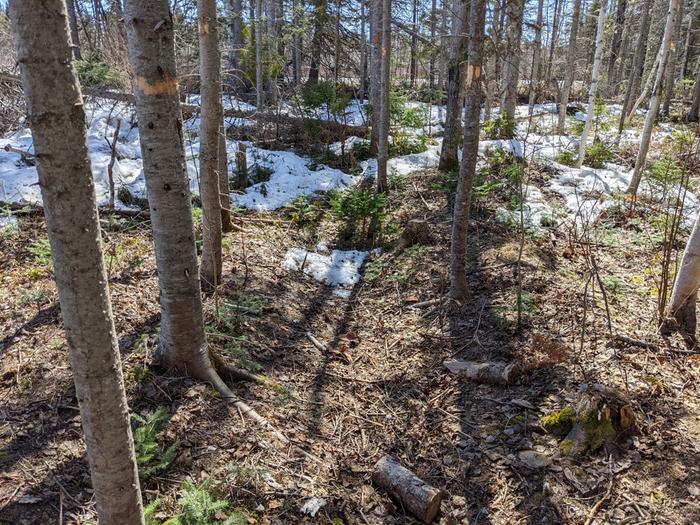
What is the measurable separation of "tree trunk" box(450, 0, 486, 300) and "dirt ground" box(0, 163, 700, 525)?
341 millimetres

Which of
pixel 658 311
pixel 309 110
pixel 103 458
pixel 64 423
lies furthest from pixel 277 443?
pixel 309 110

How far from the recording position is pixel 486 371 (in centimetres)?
429

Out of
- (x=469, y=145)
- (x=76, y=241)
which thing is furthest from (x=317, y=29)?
(x=76, y=241)

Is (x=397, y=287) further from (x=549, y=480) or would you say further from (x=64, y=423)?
(x=64, y=423)

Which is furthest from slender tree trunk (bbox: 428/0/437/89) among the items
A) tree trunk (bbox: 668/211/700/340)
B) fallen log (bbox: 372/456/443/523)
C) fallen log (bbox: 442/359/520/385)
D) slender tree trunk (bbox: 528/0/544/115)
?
fallen log (bbox: 372/456/443/523)

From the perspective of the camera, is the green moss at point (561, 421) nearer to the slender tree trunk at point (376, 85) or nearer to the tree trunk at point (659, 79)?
the tree trunk at point (659, 79)

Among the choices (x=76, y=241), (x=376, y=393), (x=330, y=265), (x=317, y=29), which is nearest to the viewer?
(x=76, y=241)

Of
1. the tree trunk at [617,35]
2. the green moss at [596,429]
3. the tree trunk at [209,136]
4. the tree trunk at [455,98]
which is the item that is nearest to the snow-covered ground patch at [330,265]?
the tree trunk at [209,136]

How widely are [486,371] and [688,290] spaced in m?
2.05

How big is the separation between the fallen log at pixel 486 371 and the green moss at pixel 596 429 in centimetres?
81

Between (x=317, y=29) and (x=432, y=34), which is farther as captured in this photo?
(x=432, y=34)

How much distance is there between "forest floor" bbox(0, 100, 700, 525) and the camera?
2.92m

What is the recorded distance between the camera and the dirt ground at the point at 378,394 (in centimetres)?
292

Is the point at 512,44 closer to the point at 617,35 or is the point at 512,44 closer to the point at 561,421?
the point at 561,421
